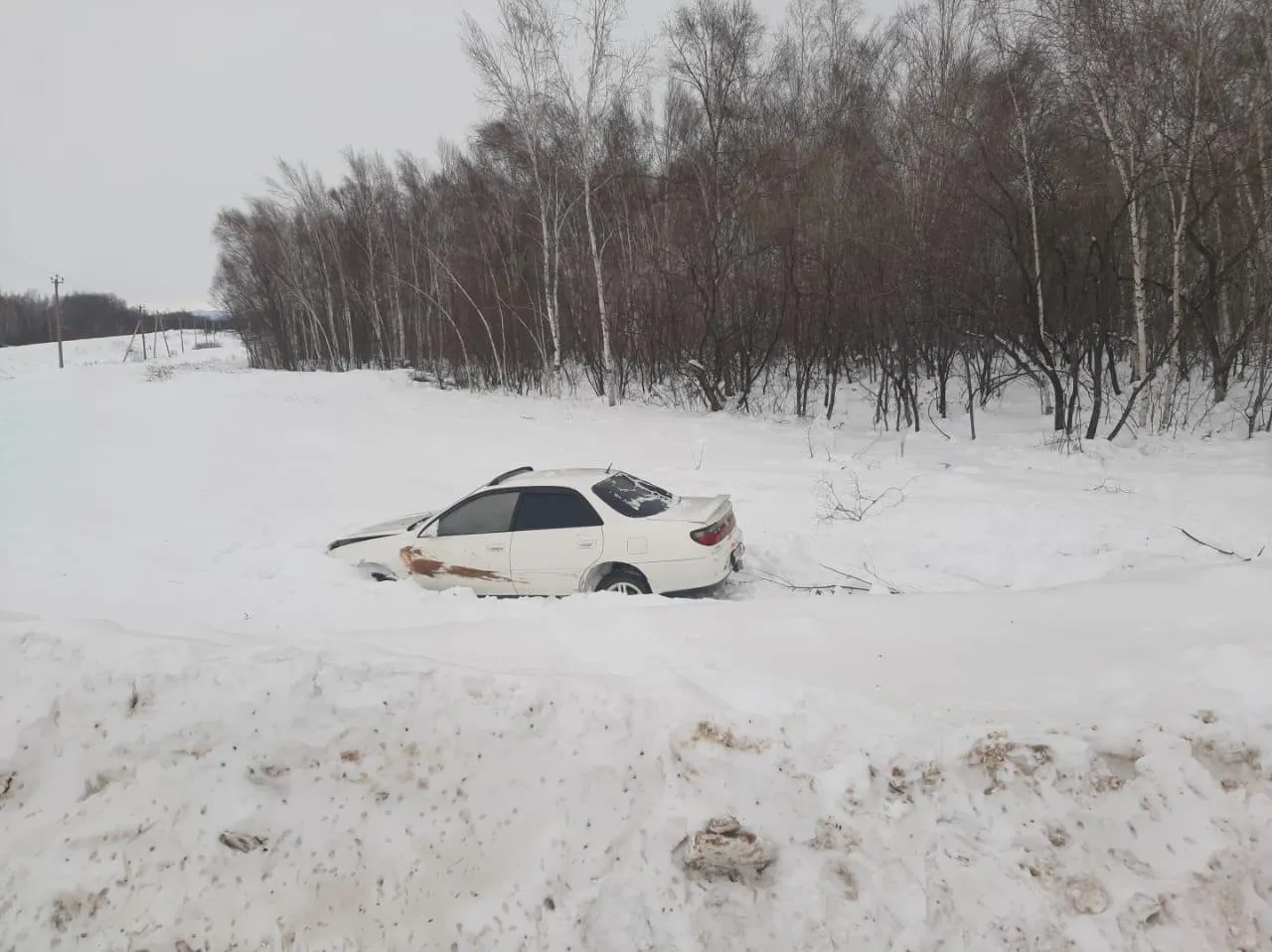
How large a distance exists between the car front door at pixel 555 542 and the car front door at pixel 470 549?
12cm

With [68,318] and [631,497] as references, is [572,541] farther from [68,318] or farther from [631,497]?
[68,318]

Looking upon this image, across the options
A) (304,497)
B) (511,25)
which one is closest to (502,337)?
(511,25)

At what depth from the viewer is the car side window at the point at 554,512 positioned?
20.3 feet

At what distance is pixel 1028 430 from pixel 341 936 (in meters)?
16.3

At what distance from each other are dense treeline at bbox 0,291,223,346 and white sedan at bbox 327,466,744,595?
14.7m

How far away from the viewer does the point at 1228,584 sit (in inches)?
178

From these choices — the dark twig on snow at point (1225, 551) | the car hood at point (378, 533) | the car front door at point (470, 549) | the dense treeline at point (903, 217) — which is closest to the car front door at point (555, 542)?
the car front door at point (470, 549)

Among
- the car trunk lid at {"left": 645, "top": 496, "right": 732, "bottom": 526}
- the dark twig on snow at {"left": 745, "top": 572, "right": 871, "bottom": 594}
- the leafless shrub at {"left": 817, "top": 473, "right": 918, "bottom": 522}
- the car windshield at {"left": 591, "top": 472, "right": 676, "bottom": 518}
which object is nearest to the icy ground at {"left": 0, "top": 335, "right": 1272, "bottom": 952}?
the car trunk lid at {"left": 645, "top": 496, "right": 732, "bottom": 526}

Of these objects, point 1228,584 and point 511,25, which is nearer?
point 1228,584

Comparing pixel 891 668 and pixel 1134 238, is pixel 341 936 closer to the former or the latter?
pixel 891 668

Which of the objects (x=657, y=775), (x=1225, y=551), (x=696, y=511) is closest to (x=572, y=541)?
(x=696, y=511)

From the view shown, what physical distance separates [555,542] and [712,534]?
1.45 m

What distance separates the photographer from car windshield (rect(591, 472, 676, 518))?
20.4 ft

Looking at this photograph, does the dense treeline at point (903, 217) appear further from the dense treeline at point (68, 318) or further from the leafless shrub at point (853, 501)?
the dense treeline at point (68, 318)
